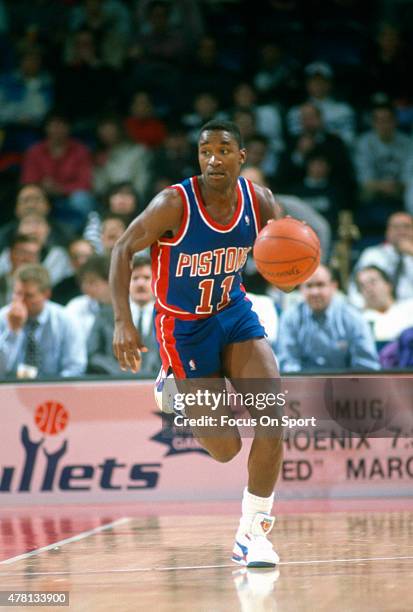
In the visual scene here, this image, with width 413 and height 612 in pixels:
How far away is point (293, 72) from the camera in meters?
12.8

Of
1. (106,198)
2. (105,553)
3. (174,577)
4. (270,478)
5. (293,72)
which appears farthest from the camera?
(293,72)

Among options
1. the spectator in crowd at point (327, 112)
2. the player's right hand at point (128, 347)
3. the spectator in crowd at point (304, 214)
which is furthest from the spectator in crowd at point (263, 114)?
the player's right hand at point (128, 347)

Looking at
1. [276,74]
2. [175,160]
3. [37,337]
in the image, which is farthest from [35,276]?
[276,74]

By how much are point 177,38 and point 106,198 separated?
11.4 feet

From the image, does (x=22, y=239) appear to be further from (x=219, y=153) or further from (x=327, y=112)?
(x=219, y=153)

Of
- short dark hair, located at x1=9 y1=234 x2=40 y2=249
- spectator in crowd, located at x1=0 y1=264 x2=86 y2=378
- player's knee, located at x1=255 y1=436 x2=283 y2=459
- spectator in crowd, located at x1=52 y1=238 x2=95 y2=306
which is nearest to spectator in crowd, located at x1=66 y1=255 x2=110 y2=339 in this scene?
spectator in crowd, located at x1=0 y1=264 x2=86 y2=378

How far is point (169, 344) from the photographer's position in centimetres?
579

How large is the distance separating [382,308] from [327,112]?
3780mm

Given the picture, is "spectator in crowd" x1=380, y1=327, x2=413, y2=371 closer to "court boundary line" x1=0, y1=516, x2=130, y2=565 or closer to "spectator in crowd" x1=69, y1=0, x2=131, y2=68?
"court boundary line" x1=0, y1=516, x2=130, y2=565

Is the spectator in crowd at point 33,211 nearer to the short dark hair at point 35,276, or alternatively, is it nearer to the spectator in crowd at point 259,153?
the short dark hair at point 35,276

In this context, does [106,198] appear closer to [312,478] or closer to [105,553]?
[312,478]

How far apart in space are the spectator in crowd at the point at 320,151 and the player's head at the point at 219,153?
574 centimetres

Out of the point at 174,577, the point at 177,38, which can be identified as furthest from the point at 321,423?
the point at 177,38

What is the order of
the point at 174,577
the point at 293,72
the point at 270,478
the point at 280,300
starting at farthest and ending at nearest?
1. the point at 293,72
2. the point at 280,300
3. the point at 270,478
4. the point at 174,577
